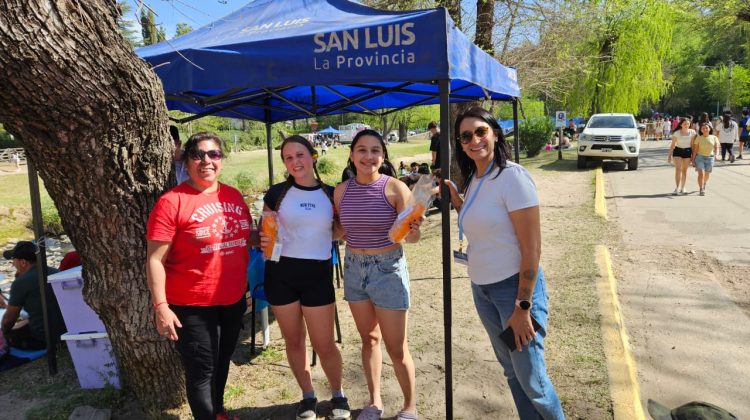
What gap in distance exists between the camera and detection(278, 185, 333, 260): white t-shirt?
275 cm

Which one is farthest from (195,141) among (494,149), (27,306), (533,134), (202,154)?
(533,134)

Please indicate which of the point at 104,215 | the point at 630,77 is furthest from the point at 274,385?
the point at 630,77

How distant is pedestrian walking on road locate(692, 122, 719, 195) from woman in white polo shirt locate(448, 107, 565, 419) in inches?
393

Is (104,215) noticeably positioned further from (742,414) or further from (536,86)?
(536,86)

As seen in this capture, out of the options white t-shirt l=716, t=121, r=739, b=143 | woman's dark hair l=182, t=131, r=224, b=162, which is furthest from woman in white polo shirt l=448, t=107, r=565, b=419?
white t-shirt l=716, t=121, r=739, b=143

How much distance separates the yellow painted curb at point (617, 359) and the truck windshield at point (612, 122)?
12874mm

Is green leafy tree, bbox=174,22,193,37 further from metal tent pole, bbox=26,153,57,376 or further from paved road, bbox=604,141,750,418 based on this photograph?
paved road, bbox=604,141,750,418

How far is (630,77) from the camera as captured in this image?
2348 cm

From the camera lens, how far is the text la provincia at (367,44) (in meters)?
2.75

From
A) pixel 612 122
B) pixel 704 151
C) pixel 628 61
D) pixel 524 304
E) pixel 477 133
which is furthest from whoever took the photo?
pixel 628 61

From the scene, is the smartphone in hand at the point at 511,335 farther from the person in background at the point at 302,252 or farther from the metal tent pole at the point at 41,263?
the metal tent pole at the point at 41,263

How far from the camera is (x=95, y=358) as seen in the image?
3465 mm

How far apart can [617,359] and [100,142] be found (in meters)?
3.77

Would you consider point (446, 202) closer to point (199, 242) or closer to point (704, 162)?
point (199, 242)
